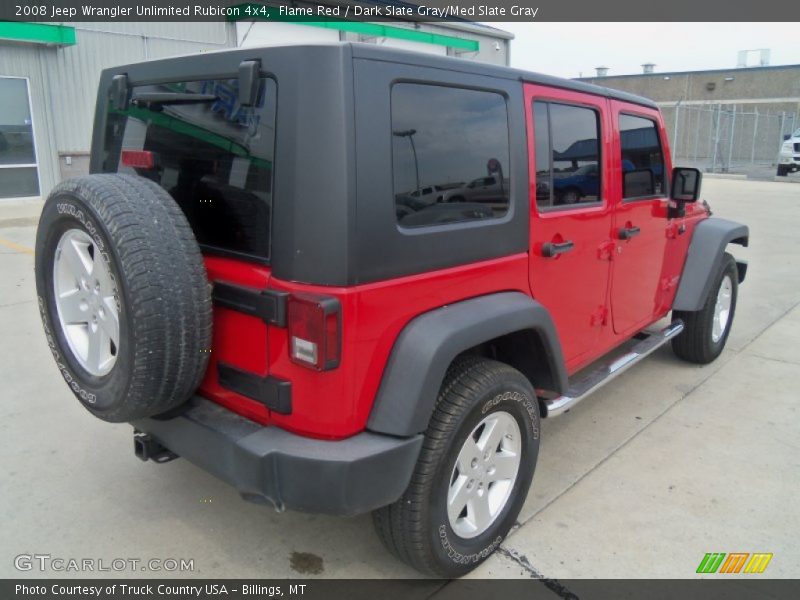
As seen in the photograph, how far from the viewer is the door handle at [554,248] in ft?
9.35

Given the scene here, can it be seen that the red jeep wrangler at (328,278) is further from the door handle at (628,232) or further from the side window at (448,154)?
the door handle at (628,232)

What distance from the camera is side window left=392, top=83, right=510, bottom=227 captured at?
2.20 metres

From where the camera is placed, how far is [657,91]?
131ft

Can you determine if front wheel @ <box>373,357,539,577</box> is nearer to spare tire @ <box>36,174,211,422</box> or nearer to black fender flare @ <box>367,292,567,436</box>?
black fender flare @ <box>367,292,567,436</box>

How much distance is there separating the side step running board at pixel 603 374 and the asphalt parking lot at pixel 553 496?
0.42 meters

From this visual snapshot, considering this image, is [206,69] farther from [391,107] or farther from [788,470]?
[788,470]

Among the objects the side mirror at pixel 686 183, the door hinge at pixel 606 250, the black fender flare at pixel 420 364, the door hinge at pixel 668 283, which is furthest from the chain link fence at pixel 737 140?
the black fender flare at pixel 420 364

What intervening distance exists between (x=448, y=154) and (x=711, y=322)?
3177 mm

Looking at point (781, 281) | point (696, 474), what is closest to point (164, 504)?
point (696, 474)

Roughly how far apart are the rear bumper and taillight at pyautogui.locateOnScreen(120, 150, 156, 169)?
1.09 metres

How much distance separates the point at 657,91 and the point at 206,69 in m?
42.9

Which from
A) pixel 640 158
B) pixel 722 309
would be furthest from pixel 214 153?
pixel 722 309

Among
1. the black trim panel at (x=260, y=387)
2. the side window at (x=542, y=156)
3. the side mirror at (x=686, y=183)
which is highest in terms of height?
the side window at (x=542, y=156)

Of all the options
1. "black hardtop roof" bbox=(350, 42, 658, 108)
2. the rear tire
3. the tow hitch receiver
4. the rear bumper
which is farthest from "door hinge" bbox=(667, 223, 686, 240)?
the tow hitch receiver
